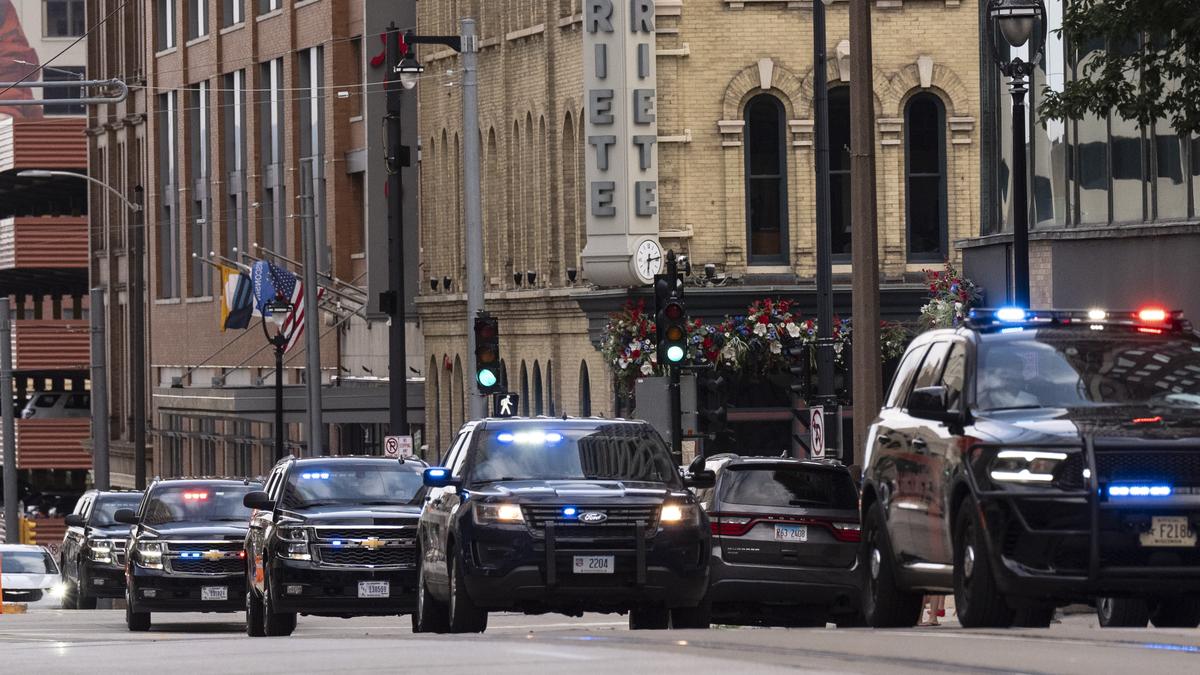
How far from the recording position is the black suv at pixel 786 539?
79.3ft

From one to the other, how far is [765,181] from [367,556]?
2353cm

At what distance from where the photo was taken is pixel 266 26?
72125mm

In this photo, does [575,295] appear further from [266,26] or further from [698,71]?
[266,26]

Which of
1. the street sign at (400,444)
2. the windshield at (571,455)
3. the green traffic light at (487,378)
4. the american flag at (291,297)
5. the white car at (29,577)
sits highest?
the american flag at (291,297)

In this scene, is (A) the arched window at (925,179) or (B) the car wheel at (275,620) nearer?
(B) the car wheel at (275,620)

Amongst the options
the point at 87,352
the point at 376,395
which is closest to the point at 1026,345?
the point at 376,395

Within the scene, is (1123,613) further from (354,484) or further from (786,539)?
(354,484)

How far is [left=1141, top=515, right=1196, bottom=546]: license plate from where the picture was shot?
618 inches

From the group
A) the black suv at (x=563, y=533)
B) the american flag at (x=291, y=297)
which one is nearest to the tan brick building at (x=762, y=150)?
the american flag at (x=291, y=297)

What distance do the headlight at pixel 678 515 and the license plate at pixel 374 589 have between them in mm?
4956

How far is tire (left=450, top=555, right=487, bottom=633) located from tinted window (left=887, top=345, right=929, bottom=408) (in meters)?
3.81

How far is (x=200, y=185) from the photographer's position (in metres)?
78.2

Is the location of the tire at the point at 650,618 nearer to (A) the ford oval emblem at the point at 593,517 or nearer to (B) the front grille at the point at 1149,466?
(A) the ford oval emblem at the point at 593,517

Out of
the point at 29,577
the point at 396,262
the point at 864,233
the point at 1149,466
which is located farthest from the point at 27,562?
the point at 1149,466
